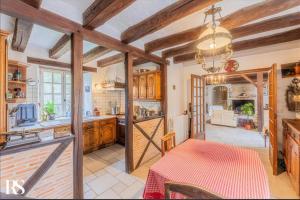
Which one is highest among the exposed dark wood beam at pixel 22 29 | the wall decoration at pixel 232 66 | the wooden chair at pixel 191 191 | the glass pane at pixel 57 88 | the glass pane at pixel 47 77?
the exposed dark wood beam at pixel 22 29

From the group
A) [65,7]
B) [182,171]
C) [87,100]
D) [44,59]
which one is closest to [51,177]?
[182,171]

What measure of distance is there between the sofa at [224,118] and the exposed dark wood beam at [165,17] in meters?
4.86

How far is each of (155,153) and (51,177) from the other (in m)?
1.84

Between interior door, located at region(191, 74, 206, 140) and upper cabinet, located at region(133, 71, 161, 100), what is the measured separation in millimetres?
882

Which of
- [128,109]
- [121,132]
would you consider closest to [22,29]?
[128,109]

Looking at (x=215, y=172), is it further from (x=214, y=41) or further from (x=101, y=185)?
(x=214, y=41)

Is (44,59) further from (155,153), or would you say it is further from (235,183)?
(235,183)

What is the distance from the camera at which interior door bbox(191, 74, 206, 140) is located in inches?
132

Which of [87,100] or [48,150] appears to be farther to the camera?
[87,100]

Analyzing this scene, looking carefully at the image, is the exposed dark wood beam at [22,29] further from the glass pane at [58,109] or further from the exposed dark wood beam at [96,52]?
the glass pane at [58,109]

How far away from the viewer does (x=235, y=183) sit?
2.69 ft

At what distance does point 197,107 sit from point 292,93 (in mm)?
Result: 1757

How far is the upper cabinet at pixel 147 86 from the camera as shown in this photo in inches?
117

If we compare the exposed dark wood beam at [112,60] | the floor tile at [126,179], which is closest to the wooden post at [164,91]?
the exposed dark wood beam at [112,60]
